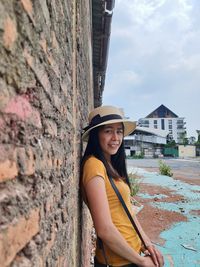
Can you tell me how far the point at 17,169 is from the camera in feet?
2.60

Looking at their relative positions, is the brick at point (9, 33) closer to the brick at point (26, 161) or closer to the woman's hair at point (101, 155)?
the brick at point (26, 161)

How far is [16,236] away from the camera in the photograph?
77 centimetres

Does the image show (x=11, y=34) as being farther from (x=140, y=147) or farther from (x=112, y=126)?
(x=140, y=147)

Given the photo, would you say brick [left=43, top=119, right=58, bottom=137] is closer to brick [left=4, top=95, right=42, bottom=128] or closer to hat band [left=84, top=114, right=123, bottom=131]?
brick [left=4, top=95, right=42, bottom=128]

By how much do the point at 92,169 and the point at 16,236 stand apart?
3.97ft

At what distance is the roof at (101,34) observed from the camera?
4.10 metres

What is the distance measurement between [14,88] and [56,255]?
890mm

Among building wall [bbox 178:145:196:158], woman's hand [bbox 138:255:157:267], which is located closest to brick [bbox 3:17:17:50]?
woman's hand [bbox 138:255:157:267]

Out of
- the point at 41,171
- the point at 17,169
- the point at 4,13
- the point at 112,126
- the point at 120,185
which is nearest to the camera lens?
the point at 4,13

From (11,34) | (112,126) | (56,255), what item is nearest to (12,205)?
(11,34)

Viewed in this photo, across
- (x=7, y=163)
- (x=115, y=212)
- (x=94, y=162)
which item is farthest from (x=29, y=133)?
(x=115, y=212)

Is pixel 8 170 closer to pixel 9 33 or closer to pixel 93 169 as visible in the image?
pixel 9 33

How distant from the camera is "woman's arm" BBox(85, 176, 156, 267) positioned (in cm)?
178

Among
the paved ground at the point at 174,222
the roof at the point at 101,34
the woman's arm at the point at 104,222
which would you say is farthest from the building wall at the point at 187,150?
the woman's arm at the point at 104,222
